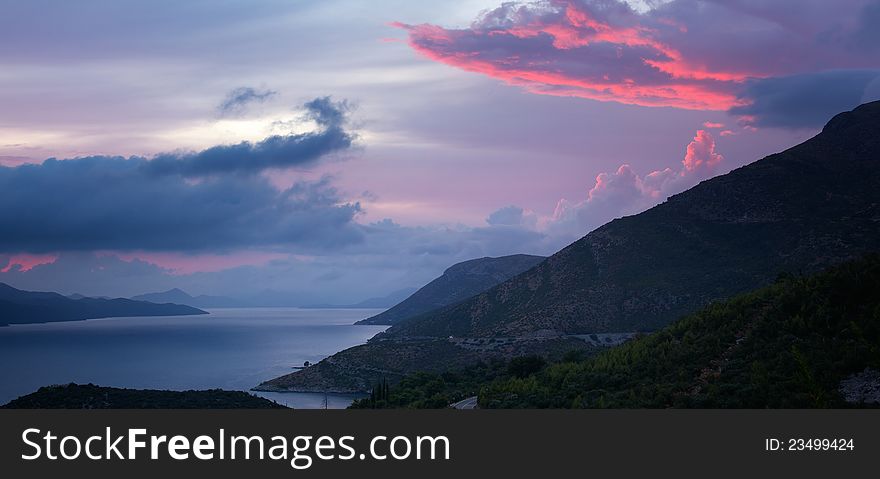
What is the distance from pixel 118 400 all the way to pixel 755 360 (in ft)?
194

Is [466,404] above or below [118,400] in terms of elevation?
above

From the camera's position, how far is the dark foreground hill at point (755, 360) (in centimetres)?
3080

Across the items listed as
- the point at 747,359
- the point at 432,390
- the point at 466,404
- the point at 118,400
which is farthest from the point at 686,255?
the point at 747,359

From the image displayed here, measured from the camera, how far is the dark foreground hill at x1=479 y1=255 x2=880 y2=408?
30.8m

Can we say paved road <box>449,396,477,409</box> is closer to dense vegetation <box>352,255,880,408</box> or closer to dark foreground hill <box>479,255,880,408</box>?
dense vegetation <box>352,255,880,408</box>

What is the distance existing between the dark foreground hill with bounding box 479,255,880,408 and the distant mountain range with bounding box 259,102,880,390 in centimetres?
6010

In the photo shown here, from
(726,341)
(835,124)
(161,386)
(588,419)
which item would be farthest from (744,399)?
(835,124)

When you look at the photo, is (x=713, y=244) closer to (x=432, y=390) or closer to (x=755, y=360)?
(x=432, y=390)

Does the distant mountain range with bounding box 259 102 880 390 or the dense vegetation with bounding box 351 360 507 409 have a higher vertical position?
the distant mountain range with bounding box 259 102 880 390

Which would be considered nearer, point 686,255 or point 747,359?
point 747,359

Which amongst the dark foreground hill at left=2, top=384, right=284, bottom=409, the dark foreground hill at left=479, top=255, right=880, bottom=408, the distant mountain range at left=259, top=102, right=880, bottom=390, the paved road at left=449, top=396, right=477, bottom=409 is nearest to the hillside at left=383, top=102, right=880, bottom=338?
the distant mountain range at left=259, top=102, right=880, bottom=390

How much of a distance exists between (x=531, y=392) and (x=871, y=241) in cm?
7707

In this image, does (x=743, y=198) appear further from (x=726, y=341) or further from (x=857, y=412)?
(x=857, y=412)

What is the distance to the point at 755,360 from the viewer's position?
3553 cm
